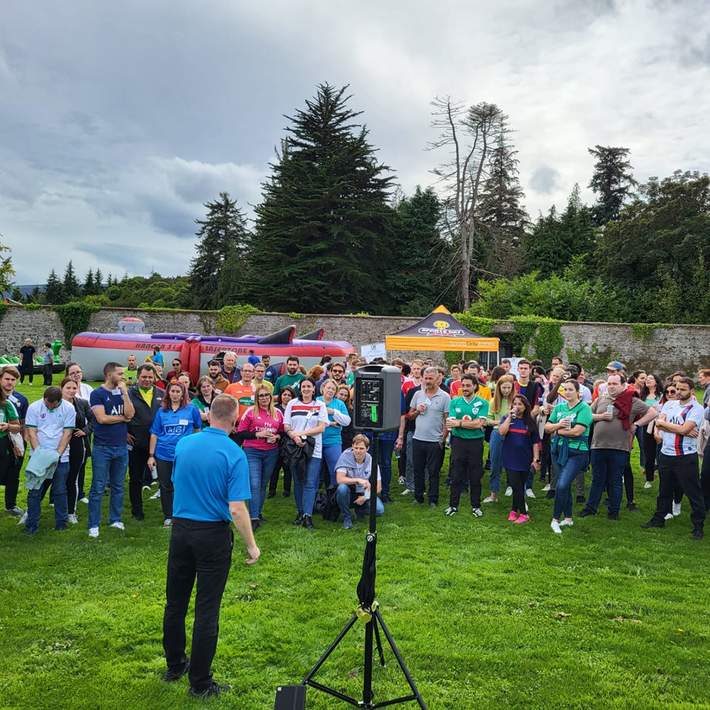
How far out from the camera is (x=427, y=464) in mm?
8148

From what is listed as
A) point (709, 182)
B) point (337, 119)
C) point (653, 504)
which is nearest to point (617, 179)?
point (709, 182)

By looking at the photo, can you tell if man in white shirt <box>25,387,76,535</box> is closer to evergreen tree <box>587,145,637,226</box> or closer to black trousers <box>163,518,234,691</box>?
black trousers <box>163,518,234,691</box>

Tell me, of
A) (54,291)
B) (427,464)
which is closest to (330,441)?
(427,464)

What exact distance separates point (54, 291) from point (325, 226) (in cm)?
5077

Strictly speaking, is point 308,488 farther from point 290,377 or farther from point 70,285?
point 70,285

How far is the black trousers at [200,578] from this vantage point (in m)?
3.58

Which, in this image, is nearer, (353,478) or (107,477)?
(107,477)

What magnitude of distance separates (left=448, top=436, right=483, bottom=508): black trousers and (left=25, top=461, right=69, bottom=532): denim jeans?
178 inches

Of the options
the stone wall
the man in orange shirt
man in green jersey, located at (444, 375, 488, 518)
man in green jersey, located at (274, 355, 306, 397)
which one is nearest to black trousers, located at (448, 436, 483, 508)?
man in green jersey, located at (444, 375, 488, 518)

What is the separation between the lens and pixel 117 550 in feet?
19.9

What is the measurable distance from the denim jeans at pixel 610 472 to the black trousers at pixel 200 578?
5.33 meters

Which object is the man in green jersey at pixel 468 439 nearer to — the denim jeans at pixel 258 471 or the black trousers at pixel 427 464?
the black trousers at pixel 427 464

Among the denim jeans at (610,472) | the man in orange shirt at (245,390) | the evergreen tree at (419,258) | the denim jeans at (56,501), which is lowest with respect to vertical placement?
the denim jeans at (56,501)

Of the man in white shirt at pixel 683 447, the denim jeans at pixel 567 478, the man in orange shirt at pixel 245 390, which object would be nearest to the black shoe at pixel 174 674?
the man in orange shirt at pixel 245 390
